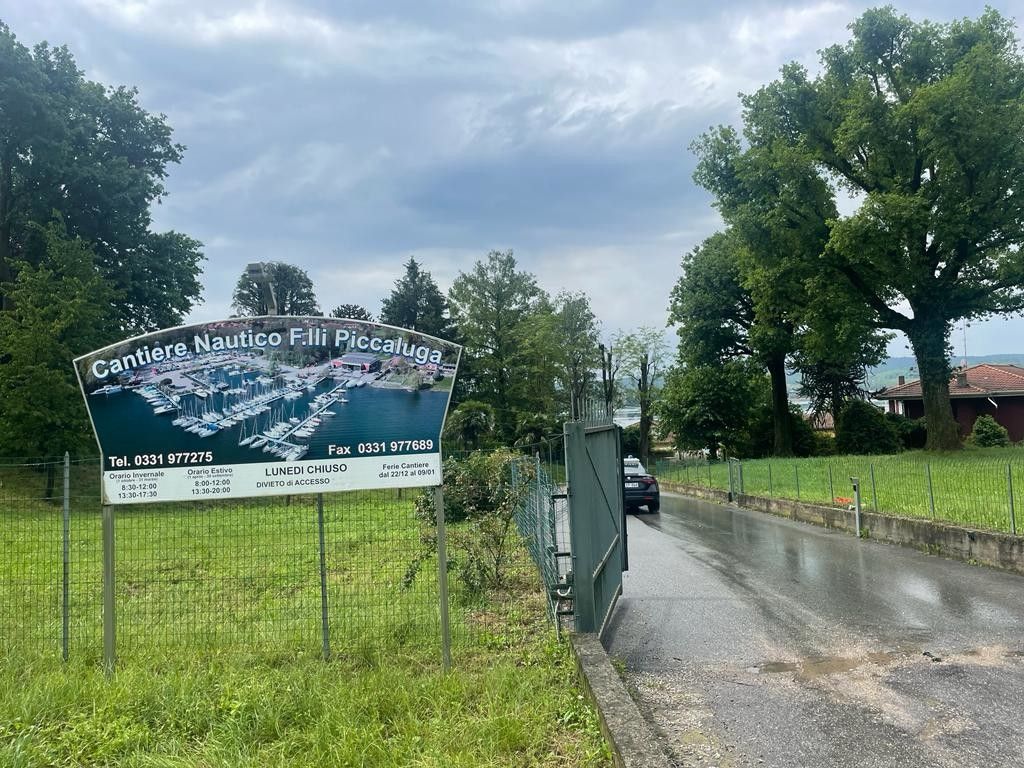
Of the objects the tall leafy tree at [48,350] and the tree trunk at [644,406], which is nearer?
the tall leafy tree at [48,350]

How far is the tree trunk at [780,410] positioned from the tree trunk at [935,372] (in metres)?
17.4

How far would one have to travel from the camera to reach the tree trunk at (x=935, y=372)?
28281 millimetres

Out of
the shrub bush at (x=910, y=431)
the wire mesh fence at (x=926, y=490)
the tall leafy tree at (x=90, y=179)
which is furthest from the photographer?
the shrub bush at (x=910, y=431)

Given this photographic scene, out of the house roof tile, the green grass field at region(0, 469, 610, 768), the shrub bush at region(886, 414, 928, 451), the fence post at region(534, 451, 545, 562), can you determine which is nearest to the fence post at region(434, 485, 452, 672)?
the green grass field at region(0, 469, 610, 768)

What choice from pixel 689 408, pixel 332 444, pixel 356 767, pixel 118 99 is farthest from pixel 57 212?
pixel 689 408

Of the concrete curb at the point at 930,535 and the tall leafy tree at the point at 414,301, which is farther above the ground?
the tall leafy tree at the point at 414,301

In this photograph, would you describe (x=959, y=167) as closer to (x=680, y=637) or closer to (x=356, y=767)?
(x=680, y=637)

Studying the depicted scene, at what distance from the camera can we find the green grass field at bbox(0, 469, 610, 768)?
4055 millimetres

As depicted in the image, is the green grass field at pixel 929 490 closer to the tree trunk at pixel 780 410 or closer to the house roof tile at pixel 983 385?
the tree trunk at pixel 780 410

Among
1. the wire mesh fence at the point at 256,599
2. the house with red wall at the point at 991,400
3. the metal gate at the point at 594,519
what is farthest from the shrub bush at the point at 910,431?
the metal gate at the point at 594,519

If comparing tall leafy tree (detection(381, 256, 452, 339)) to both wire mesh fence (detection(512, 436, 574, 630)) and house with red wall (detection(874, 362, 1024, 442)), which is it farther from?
wire mesh fence (detection(512, 436, 574, 630))

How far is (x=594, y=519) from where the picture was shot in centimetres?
633

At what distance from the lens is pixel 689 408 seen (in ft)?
159

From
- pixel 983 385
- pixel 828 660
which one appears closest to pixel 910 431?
pixel 983 385
